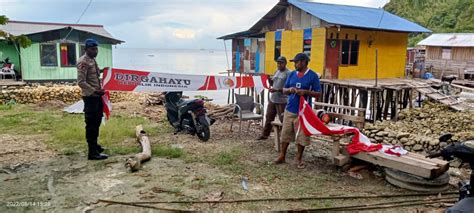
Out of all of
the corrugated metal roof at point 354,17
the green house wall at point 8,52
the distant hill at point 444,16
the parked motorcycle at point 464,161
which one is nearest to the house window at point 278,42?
the corrugated metal roof at point 354,17

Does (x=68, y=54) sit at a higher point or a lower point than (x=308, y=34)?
lower

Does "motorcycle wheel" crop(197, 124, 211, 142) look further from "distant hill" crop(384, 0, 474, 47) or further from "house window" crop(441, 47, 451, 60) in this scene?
"distant hill" crop(384, 0, 474, 47)

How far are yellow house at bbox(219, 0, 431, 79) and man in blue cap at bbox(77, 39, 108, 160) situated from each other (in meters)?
8.74

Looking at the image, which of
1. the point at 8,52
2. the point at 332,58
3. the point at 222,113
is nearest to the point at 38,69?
the point at 8,52

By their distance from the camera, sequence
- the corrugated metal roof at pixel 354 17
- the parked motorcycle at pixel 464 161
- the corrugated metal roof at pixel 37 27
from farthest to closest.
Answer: the corrugated metal roof at pixel 37 27 → the corrugated metal roof at pixel 354 17 → the parked motorcycle at pixel 464 161

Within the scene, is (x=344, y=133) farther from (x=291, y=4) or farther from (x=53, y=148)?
(x=291, y=4)

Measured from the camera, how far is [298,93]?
4.89 meters

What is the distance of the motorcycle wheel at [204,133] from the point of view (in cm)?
696

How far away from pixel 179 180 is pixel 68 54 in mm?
14375

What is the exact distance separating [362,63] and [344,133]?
9.81m

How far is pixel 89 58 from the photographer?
205 inches

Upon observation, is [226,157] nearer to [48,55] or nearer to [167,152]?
[167,152]

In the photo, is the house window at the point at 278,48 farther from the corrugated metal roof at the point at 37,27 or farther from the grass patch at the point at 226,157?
the grass patch at the point at 226,157

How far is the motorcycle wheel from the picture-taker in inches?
274
